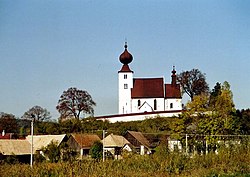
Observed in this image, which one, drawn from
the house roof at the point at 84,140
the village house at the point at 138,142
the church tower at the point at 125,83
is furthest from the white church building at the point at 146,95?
the house roof at the point at 84,140

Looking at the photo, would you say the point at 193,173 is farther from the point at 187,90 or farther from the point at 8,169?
the point at 187,90

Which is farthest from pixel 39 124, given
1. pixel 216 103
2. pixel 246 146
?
pixel 246 146

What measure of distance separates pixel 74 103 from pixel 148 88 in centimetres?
1231

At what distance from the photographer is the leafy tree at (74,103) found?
48375 mm

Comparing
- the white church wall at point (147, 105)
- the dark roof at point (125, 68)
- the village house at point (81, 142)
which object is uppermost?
the dark roof at point (125, 68)

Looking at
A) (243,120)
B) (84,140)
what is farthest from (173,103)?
→ (84,140)

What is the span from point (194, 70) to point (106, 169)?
44.1 meters

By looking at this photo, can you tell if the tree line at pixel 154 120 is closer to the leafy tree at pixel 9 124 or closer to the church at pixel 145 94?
the leafy tree at pixel 9 124

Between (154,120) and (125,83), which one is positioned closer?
(154,120)

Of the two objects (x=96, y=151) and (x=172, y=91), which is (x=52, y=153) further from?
(x=172, y=91)

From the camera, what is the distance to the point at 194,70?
58.2 m

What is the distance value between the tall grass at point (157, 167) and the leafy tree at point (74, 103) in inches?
1115

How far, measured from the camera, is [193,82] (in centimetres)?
5800

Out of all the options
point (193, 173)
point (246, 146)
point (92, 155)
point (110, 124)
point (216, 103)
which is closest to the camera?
point (193, 173)
